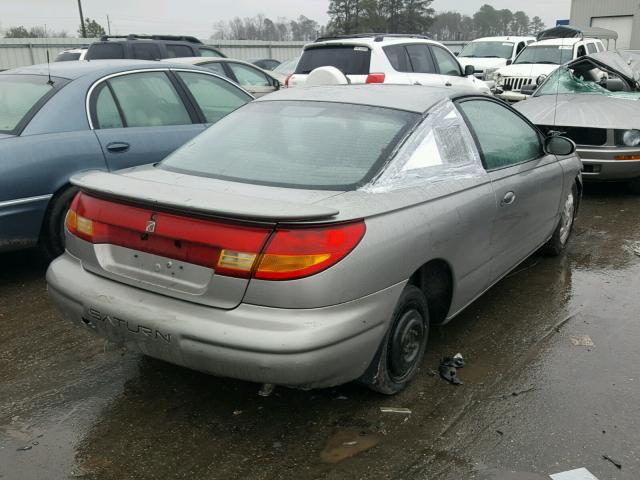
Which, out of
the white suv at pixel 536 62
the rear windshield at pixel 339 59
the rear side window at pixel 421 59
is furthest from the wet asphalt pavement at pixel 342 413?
the white suv at pixel 536 62

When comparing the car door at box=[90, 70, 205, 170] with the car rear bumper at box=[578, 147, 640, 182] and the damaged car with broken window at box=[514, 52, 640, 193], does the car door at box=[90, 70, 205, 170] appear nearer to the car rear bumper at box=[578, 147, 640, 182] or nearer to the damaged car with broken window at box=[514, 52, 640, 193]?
the damaged car with broken window at box=[514, 52, 640, 193]

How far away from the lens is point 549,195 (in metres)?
4.53

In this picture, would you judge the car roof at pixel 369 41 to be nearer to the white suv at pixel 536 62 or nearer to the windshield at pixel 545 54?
the white suv at pixel 536 62

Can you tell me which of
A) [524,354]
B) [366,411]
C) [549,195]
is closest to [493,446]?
[366,411]

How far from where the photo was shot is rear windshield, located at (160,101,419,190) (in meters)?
3.02

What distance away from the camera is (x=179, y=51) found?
1231cm

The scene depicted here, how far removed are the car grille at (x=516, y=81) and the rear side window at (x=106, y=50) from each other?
27.5ft

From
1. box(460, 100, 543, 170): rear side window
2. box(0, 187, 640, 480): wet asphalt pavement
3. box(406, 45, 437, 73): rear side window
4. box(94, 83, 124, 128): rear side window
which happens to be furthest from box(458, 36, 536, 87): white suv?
box(0, 187, 640, 480): wet asphalt pavement

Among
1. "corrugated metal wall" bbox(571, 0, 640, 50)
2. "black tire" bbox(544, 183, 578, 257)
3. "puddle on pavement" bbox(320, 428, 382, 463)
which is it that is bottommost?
"puddle on pavement" bbox(320, 428, 382, 463)

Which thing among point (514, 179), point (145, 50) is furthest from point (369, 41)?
point (514, 179)

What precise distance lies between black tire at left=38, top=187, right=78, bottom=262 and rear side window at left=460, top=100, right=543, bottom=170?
115 inches

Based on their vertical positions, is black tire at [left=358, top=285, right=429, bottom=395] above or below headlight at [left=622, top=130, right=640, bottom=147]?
below

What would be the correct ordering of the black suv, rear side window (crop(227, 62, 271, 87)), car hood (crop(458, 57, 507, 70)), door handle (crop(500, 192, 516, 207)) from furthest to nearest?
car hood (crop(458, 57, 507, 70))
the black suv
rear side window (crop(227, 62, 271, 87))
door handle (crop(500, 192, 516, 207))

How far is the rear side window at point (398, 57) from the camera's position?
9.92 meters
